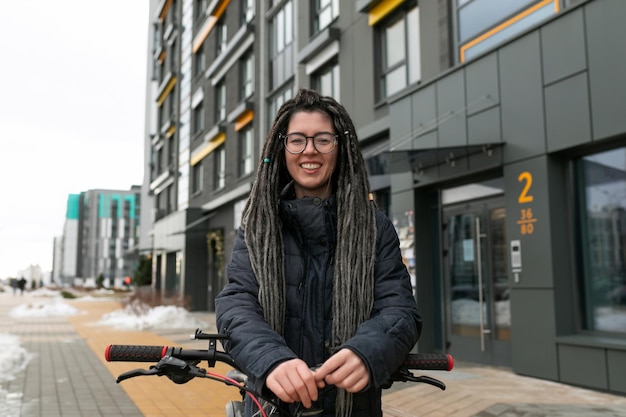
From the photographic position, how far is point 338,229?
6.29 feet

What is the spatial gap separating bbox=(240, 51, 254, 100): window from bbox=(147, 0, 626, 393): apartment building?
21.6 ft

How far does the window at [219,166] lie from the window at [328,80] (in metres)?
9.45

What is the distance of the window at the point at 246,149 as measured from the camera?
21.6 metres

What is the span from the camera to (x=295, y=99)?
201cm

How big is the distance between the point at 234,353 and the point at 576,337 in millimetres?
6927

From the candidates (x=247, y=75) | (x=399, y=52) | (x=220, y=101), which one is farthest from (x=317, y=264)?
(x=220, y=101)

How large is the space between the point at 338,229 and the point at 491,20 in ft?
28.1

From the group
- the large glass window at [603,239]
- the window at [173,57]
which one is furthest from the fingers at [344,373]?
the window at [173,57]

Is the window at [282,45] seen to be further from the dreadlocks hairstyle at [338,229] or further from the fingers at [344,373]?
the fingers at [344,373]

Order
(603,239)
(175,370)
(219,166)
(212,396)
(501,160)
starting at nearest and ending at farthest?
(175,370) < (212,396) < (603,239) < (501,160) < (219,166)

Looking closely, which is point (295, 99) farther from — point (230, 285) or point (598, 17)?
point (598, 17)

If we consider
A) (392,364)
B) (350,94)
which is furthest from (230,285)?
(350,94)

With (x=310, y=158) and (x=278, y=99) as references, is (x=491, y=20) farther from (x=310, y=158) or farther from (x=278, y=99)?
(x=278, y=99)

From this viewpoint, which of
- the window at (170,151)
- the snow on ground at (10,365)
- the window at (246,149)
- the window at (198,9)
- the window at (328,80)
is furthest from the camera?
the window at (170,151)
